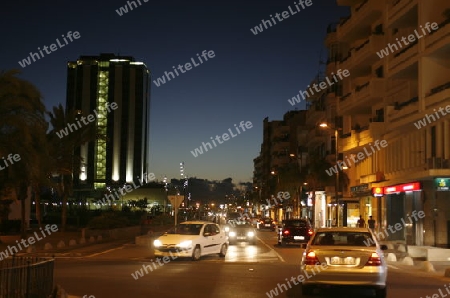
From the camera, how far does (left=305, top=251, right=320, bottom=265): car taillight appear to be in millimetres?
14492

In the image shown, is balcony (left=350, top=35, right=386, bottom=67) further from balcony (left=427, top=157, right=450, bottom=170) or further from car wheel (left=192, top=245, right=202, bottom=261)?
car wheel (left=192, top=245, right=202, bottom=261)

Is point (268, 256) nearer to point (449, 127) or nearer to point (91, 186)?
point (449, 127)

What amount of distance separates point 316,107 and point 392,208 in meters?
30.1

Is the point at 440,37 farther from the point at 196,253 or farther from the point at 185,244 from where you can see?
the point at 185,244

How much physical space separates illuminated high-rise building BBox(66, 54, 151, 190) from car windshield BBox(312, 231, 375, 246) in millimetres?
121925

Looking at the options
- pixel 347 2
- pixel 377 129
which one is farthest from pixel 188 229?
pixel 347 2

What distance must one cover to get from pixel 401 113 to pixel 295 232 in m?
9.16

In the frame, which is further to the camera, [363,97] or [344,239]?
[363,97]

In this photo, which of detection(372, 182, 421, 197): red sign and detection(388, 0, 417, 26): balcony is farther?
detection(388, 0, 417, 26): balcony

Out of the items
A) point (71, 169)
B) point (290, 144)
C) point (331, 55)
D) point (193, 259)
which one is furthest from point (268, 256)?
point (290, 144)

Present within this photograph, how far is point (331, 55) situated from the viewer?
60594mm

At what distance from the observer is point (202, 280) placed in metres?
17.7

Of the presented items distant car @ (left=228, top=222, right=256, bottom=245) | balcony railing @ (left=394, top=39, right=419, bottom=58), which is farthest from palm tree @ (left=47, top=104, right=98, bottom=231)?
balcony railing @ (left=394, top=39, right=419, bottom=58)

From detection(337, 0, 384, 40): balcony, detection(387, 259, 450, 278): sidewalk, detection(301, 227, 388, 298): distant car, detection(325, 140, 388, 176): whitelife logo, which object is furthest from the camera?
detection(337, 0, 384, 40): balcony
